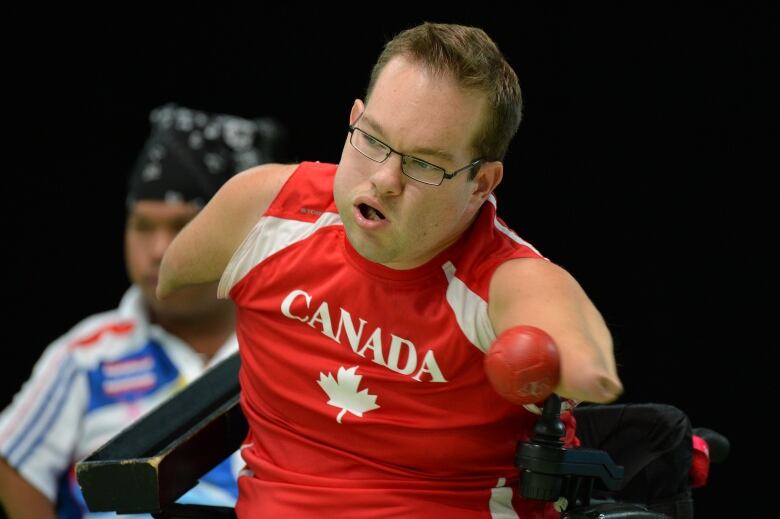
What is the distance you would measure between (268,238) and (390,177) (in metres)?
0.27

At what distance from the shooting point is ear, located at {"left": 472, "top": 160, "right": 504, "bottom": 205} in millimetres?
1492

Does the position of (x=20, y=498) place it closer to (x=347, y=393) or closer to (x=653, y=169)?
(x=347, y=393)

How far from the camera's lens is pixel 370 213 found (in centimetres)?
149

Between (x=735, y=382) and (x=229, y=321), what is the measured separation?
A: 46.7 inches

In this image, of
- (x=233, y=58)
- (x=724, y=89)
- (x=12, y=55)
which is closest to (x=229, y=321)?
(x=233, y=58)

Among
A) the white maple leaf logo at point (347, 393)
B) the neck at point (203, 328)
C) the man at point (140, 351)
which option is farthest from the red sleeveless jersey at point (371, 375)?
the neck at point (203, 328)

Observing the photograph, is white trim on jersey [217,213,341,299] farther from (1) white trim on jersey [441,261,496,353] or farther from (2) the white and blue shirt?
(2) the white and blue shirt

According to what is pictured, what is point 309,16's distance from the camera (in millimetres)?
2988

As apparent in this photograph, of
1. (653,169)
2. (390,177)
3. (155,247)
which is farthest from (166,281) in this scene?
(653,169)

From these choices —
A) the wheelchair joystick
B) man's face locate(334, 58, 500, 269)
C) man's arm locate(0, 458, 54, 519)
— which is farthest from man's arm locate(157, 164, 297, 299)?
man's arm locate(0, 458, 54, 519)

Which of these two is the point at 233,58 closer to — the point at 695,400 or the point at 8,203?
the point at 8,203

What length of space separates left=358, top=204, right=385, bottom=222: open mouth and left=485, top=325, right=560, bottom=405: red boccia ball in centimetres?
28

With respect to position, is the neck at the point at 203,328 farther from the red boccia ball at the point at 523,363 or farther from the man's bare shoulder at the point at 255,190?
the red boccia ball at the point at 523,363

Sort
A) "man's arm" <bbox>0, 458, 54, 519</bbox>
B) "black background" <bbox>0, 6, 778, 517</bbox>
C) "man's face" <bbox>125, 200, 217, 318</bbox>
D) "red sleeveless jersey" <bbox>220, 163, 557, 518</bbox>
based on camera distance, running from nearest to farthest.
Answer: "red sleeveless jersey" <bbox>220, 163, 557, 518</bbox> → "man's arm" <bbox>0, 458, 54, 519</bbox> → "man's face" <bbox>125, 200, 217, 318</bbox> → "black background" <bbox>0, 6, 778, 517</bbox>
